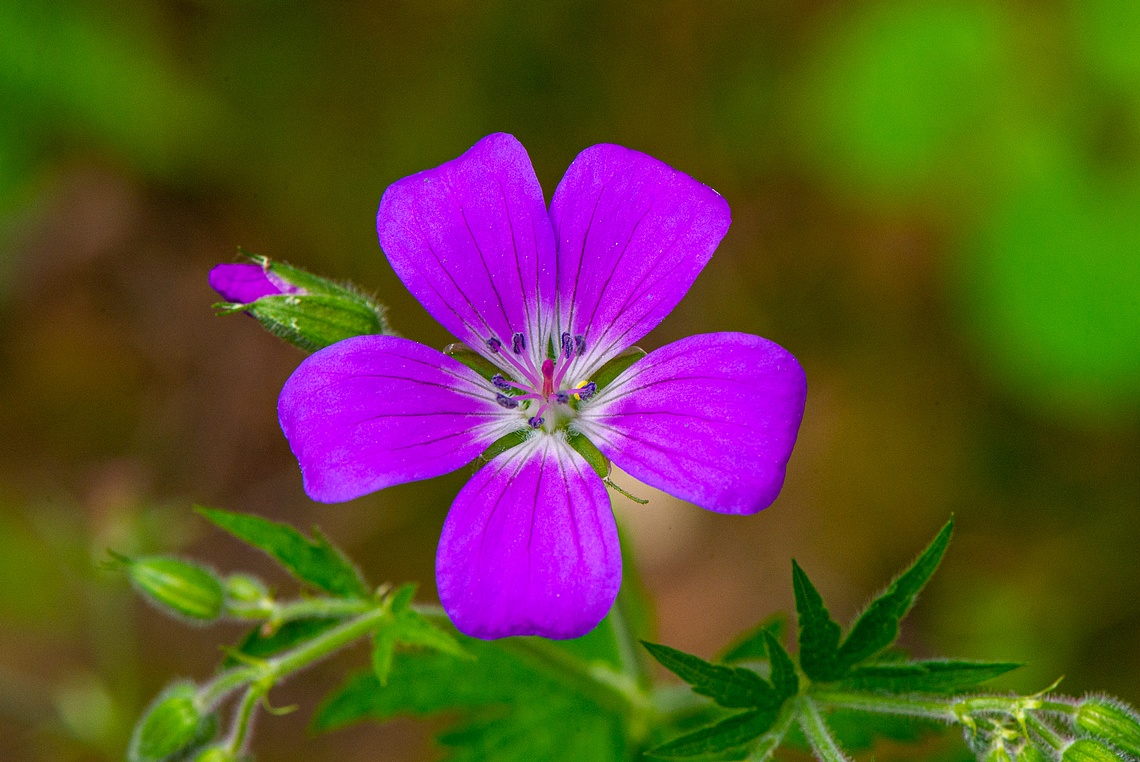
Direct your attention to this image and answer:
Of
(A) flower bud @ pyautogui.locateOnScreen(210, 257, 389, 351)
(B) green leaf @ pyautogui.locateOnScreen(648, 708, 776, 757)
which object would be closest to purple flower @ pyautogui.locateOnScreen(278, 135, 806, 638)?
(A) flower bud @ pyautogui.locateOnScreen(210, 257, 389, 351)

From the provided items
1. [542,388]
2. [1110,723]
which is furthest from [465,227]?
[1110,723]

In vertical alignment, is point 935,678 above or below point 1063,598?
above

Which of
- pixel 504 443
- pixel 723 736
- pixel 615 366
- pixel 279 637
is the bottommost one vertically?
pixel 279 637

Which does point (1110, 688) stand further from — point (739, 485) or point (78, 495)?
point (78, 495)

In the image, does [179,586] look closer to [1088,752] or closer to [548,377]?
[548,377]

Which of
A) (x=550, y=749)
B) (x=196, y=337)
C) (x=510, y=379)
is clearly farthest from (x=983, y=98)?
(x=196, y=337)

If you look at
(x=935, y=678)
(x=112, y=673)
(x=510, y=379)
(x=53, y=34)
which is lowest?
(x=112, y=673)
